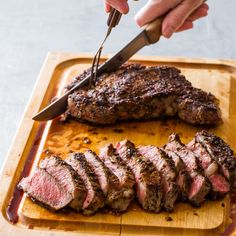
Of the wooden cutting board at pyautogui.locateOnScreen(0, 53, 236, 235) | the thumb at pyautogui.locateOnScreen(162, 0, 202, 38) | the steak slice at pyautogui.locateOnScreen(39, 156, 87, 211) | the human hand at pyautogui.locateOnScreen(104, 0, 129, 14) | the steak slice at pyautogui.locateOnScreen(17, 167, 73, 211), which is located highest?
the human hand at pyautogui.locateOnScreen(104, 0, 129, 14)

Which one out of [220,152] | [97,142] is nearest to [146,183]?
[220,152]

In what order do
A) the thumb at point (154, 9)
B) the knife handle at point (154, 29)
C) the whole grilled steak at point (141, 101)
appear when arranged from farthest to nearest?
the whole grilled steak at point (141, 101)
the knife handle at point (154, 29)
the thumb at point (154, 9)

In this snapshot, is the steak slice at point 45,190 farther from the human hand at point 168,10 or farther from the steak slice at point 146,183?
the human hand at point 168,10

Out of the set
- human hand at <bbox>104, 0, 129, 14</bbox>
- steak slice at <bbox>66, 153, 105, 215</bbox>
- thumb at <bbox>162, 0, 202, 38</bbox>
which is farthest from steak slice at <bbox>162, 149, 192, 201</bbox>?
human hand at <bbox>104, 0, 129, 14</bbox>

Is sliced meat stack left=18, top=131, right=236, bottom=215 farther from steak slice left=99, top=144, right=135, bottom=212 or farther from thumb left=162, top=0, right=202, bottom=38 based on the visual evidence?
thumb left=162, top=0, right=202, bottom=38

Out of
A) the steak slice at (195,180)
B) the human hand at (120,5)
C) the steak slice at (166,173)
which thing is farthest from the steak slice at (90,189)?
the human hand at (120,5)

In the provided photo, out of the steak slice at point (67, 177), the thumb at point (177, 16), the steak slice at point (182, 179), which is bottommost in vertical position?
the steak slice at point (182, 179)

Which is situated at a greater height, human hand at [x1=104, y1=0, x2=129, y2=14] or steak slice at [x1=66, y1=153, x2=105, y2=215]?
human hand at [x1=104, y1=0, x2=129, y2=14]

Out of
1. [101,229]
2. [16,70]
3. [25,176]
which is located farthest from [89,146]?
[16,70]
